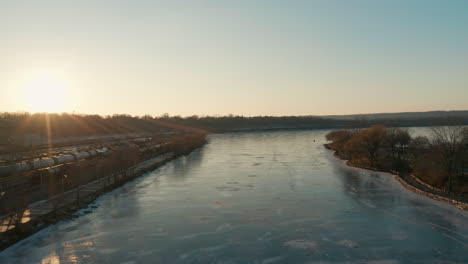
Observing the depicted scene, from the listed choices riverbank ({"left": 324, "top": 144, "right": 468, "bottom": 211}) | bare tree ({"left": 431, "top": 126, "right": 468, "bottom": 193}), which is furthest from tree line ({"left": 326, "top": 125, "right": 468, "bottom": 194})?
riverbank ({"left": 324, "top": 144, "right": 468, "bottom": 211})

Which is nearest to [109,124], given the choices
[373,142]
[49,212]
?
[373,142]

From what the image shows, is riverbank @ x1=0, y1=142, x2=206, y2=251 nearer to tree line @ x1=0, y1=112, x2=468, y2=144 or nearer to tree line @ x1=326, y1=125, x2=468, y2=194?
tree line @ x1=0, y1=112, x2=468, y2=144

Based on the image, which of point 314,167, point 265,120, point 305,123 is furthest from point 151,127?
point 314,167

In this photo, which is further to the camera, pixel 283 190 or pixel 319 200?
pixel 283 190

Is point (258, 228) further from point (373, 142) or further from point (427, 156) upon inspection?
point (373, 142)

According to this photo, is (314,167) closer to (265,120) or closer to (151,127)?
(151,127)

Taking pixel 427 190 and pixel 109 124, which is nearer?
pixel 427 190
